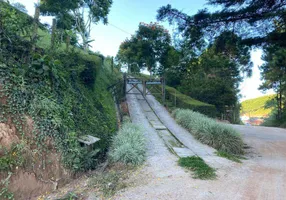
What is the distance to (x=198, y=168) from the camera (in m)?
4.55

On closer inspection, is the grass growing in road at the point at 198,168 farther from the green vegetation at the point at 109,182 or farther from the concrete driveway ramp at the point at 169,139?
the concrete driveway ramp at the point at 169,139

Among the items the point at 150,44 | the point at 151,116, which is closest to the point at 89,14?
the point at 150,44

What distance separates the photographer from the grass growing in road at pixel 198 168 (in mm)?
4242

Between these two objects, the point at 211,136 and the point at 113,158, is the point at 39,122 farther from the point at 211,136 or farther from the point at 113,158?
the point at 211,136

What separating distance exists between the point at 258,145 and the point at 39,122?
25.2 feet

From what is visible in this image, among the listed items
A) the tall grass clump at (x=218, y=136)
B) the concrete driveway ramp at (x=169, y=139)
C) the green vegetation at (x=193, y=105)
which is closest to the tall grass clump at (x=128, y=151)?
the concrete driveway ramp at (x=169, y=139)

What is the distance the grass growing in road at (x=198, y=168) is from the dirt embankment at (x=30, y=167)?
254 cm

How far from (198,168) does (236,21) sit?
5.02m

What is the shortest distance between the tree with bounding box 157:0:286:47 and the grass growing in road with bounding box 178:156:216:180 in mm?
4351

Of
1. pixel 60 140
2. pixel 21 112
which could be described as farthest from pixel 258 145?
pixel 21 112

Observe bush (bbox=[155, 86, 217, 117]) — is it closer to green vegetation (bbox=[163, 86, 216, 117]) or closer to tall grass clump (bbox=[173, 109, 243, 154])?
green vegetation (bbox=[163, 86, 216, 117])

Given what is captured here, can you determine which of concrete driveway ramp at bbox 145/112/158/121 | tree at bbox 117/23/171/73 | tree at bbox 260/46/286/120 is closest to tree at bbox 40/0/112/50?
tree at bbox 117/23/171/73

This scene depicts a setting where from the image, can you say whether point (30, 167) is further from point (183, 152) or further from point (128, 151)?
point (183, 152)

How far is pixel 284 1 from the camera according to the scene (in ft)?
20.7
